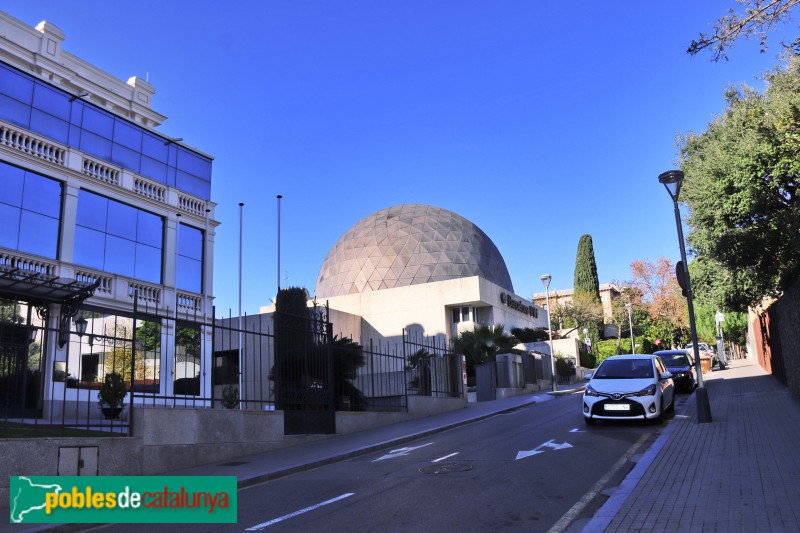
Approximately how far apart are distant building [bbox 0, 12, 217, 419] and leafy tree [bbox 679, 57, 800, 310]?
51.7 ft

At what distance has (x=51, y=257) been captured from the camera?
67.1 ft

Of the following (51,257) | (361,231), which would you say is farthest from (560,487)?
(361,231)

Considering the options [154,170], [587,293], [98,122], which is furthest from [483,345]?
[587,293]

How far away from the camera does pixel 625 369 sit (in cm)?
1489

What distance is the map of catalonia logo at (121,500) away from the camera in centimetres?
750

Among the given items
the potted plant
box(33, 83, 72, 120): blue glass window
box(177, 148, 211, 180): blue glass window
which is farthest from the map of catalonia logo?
box(177, 148, 211, 180): blue glass window

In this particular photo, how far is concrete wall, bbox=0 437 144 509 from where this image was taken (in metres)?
8.20

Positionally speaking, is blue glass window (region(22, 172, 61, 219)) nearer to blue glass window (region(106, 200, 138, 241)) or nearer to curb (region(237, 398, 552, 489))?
blue glass window (region(106, 200, 138, 241))

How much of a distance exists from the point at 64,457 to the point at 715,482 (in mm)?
9041

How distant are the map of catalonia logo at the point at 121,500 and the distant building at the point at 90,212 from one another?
172 inches

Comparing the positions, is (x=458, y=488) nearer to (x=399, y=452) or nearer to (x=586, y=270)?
(x=399, y=452)

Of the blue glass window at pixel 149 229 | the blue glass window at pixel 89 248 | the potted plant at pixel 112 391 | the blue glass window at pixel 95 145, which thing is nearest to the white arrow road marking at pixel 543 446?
the potted plant at pixel 112 391

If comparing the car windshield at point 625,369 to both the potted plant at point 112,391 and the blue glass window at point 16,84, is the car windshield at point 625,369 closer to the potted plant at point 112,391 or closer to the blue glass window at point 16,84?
the potted plant at point 112,391

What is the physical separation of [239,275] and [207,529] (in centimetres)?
2286
